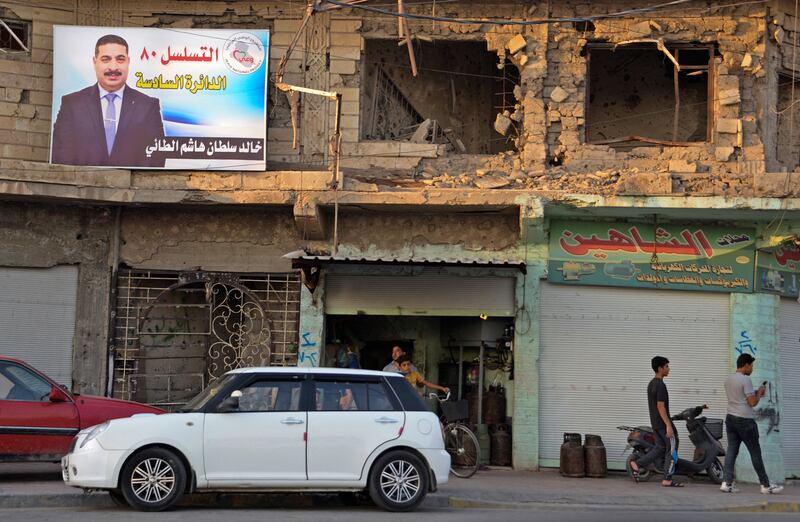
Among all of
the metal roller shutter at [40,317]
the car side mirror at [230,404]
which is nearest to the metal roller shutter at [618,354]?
the car side mirror at [230,404]

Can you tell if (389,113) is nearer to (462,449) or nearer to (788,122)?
(462,449)

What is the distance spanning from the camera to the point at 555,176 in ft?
53.7

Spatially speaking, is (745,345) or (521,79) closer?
(745,345)

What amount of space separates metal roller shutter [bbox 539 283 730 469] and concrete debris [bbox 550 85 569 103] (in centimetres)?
283

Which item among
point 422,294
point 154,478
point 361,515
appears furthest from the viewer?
point 422,294

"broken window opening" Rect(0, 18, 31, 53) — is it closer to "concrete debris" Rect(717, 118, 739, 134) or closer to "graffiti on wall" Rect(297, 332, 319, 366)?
"graffiti on wall" Rect(297, 332, 319, 366)

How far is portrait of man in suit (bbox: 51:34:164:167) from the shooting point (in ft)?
53.1

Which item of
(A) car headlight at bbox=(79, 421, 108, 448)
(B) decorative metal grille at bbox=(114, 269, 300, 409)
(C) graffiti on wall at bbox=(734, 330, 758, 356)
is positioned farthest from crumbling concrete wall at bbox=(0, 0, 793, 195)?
(A) car headlight at bbox=(79, 421, 108, 448)

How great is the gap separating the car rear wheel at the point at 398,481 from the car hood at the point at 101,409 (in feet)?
9.68

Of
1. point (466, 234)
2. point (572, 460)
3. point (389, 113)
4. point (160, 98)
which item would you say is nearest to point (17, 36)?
point (160, 98)

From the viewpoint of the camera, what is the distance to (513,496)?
13.0 m

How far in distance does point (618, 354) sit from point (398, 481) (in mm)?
6315

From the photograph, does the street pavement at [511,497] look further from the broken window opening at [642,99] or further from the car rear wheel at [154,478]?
the broken window opening at [642,99]

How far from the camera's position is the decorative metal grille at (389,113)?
17391mm
